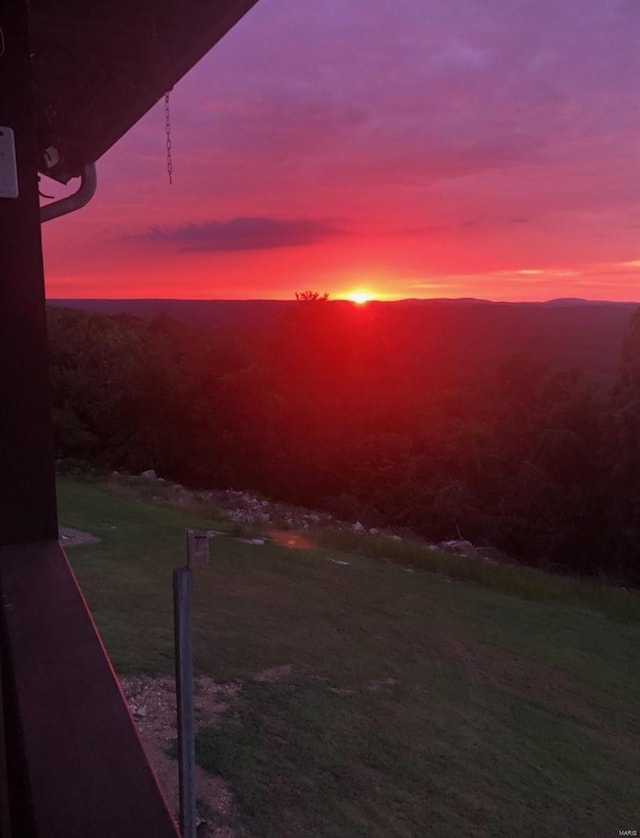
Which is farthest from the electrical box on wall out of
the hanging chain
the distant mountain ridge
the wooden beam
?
the distant mountain ridge

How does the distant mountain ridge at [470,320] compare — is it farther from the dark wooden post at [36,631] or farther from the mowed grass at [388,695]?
the dark wooden post at [36,631]

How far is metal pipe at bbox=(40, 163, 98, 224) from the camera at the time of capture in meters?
3.34

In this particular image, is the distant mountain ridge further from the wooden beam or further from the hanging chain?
the wooden beam

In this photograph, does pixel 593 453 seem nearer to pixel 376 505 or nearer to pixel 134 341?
pixel 376 505

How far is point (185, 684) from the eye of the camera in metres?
1.68

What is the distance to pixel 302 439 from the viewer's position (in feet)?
84.7

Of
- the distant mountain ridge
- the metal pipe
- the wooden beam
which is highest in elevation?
the distant mountain ridge

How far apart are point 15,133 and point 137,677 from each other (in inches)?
127

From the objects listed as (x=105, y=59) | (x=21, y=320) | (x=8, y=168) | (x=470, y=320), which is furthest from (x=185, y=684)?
(x=470, y=320)

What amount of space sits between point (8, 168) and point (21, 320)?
331mm

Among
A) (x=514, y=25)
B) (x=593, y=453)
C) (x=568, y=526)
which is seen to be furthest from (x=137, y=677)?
(x=593, y=453)

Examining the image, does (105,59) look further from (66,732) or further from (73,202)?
(66,732)

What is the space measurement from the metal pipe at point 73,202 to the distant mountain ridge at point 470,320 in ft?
102

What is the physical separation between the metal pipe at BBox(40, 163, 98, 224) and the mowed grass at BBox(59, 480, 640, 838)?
2.56 metres
